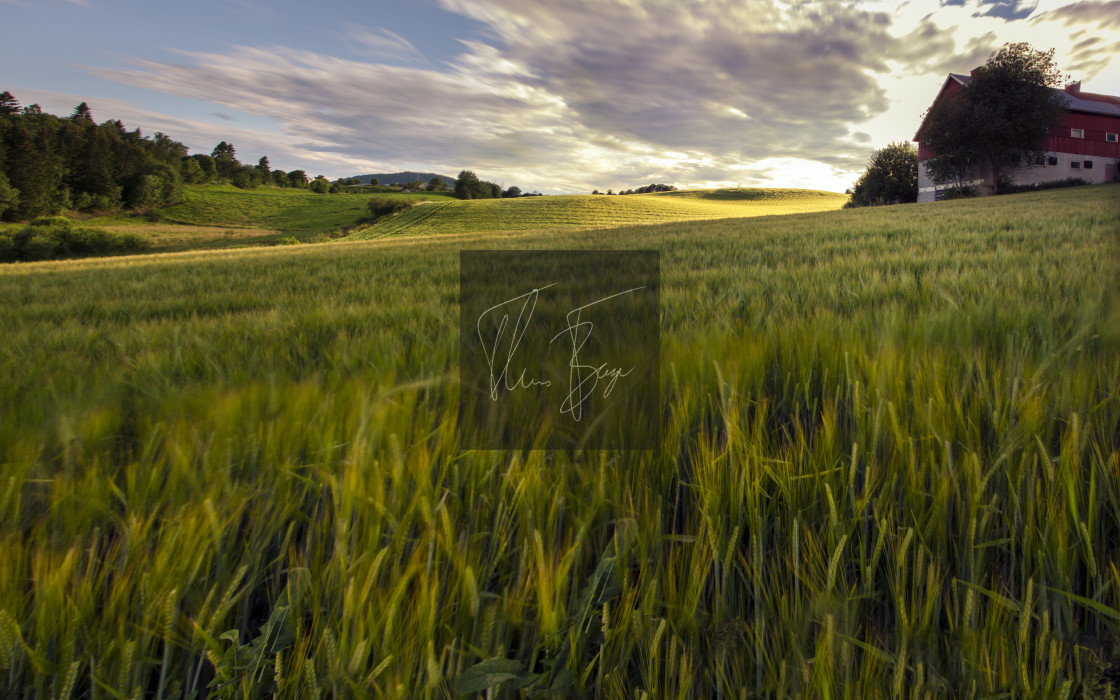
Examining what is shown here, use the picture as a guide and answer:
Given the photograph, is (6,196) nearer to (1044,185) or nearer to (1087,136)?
(1044,185)

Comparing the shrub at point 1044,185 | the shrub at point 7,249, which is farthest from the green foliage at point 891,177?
the shrub at point 7,249

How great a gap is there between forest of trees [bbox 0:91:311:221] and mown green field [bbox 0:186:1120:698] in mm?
89664

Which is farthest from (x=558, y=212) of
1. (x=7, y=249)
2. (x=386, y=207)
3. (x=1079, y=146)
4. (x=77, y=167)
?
(x=77, y=167)

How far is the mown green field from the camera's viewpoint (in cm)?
54

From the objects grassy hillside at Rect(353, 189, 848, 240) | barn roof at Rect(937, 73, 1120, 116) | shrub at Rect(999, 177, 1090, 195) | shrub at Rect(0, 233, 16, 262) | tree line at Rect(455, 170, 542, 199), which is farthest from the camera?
tree line at Rect(455, 170, 542, 199)

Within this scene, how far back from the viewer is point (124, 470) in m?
0.96

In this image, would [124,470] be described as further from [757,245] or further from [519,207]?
[519,207]

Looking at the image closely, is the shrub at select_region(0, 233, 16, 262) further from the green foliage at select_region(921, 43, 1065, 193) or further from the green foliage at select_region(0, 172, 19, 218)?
the green foliage at select_region(921, 43, 1065, 193)

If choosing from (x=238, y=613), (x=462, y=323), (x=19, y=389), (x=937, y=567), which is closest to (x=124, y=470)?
(x=238, y=613)

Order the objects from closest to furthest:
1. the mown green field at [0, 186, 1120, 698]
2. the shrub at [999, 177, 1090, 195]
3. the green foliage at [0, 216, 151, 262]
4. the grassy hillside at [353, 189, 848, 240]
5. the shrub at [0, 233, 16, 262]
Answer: the mown green field at [0, 186, 1120, 698]
the shrub at [999, 177, 1090, 195]
the grassy hillside at [353, 189, 848, 240]
the shrub at [0, 233, 16, 262]
the green foliage at [0, 216, 151, 262]

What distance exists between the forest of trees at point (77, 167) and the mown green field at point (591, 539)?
89.7m

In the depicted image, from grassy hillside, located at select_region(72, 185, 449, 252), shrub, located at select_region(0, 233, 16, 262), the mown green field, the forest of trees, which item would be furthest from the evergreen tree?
the mown green field

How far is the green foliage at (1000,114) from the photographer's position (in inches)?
1340

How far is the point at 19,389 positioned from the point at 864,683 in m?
2.14
